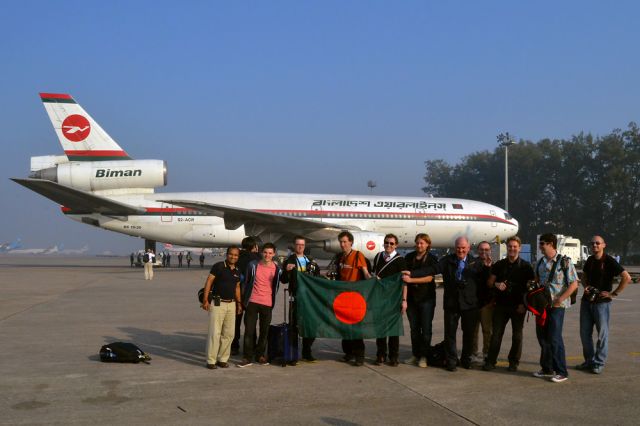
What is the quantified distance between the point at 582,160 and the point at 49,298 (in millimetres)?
60704

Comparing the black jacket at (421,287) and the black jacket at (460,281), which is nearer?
the black jacket at (460,281)

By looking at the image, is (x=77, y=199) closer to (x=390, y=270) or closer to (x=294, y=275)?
(x=294, y=275)

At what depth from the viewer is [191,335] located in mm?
9492

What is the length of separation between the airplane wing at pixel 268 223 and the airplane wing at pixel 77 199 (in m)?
3.29

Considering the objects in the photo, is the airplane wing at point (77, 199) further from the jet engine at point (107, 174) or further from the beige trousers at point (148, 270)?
the beige trousers at point (148, 270)

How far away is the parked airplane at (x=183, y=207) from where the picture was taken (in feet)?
87.2

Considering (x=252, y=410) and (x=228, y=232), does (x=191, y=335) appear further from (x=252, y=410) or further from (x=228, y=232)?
(x=228, y=232)

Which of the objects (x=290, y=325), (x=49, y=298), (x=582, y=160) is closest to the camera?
(x=290, y=325)

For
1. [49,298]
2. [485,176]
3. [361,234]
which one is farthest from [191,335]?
[485,176]

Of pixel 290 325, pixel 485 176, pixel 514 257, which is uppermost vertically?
pixel 485 176

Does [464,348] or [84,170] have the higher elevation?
[84,170]

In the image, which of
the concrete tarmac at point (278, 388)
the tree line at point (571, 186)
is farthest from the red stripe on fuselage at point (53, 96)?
the tree line at point (571, 186)

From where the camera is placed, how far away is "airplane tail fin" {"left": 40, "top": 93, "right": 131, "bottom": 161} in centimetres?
2678

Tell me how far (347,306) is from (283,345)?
3.27 ft
